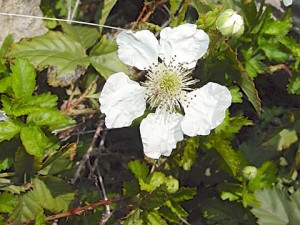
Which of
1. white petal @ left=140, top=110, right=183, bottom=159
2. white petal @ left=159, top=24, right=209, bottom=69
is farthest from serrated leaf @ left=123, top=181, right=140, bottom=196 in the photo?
white petal @ left=159, top=24, right=209, bottom=69

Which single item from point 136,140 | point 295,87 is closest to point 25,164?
point 136,140

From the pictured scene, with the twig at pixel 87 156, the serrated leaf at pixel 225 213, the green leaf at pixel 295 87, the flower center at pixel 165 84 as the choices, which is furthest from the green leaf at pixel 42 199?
the green leaf at pixel 295 87

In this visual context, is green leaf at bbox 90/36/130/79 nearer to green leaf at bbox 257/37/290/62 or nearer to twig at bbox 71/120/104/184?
twig at bbox 71/120/104/184

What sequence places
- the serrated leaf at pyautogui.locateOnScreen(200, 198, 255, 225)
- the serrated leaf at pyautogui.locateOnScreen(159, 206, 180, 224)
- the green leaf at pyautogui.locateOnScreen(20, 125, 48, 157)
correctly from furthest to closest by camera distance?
the serrated leaf at pyautogui.locateOnScreen(200, 198, 255, 225), the serrated leaf at pyautogui.locateOnScreen(159, 206, 180, 224), the green leaf at pyautogui.locateOnScreen(20, 125, 48, 157)

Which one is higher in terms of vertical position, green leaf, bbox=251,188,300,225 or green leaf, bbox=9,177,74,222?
green leaf, bbox=9,177,74,222

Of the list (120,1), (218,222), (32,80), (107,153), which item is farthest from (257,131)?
(32,80)

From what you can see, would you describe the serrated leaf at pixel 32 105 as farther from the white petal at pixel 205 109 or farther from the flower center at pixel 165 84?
the white petal at pixel 205 109

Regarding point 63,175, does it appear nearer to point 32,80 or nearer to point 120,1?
point 32,80

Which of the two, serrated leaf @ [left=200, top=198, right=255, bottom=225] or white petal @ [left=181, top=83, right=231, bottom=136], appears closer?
white petal @ [left=181, top=83, right=231, bottom=136]
